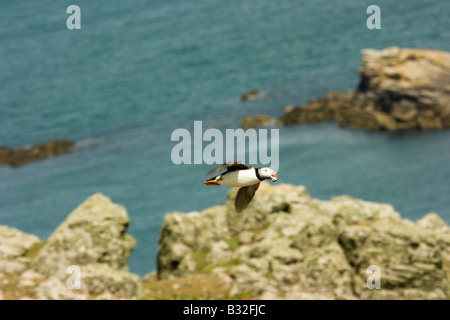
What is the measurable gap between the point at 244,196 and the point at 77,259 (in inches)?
847

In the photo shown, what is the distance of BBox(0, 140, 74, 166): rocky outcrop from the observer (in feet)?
632

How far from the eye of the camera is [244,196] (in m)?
30.4

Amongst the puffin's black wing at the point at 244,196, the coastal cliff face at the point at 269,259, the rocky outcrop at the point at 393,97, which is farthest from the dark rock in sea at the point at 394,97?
the puffin's black wing at the point at 244,196

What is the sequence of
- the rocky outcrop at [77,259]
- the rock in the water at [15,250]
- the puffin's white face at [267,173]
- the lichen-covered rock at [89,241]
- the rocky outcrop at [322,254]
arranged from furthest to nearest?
the lichen-covered rock at [89,241], the rocky outcrop at [322,254], the rock in the water at [15,250], the rocky outcrop at [77,259], the puffin's white face at [267,173]

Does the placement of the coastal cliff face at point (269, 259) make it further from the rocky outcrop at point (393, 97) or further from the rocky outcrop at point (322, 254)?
the rocky outcrop at point (393, 97)

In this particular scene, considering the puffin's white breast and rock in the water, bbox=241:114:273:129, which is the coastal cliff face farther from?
rock in the water, bbox=241:114:273:129

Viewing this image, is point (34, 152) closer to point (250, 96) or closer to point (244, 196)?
point (250, 96)

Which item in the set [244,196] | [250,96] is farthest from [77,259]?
[250,96]

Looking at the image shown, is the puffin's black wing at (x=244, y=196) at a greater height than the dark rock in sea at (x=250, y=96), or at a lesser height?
lesser

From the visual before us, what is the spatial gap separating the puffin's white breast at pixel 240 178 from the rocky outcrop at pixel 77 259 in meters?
17.7

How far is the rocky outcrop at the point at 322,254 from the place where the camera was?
4781cm

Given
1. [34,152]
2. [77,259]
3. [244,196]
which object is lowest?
[77,259]

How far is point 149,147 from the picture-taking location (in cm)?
18988

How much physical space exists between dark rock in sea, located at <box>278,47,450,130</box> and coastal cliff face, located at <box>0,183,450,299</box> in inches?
4062
